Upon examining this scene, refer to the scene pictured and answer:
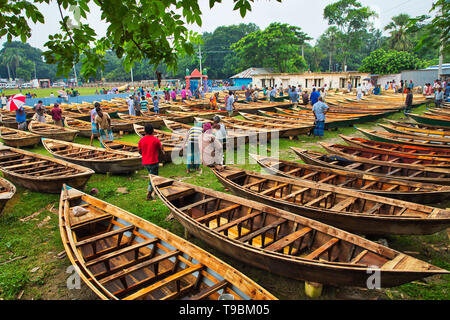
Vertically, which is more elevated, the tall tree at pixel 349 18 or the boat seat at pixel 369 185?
the tall tree at pixel 349 18

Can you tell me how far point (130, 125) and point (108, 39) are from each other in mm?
12156

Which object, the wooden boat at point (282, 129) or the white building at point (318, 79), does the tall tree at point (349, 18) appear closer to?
the white building at point (318, 79)

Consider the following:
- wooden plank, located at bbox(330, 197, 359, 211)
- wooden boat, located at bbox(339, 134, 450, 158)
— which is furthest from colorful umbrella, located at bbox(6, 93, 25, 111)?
wooden plank, located at bbox(330, 197, 359, 211)

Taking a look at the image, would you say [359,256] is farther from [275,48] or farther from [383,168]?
[275,48]

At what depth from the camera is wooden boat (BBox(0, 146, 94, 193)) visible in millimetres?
7234

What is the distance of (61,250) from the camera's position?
5.52 metres

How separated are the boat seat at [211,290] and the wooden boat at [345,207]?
238 centimetres

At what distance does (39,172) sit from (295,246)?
728 cm

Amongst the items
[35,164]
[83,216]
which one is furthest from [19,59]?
[83,216]

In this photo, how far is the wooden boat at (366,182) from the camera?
18.7 ft

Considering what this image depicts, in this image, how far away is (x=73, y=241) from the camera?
14.6ft

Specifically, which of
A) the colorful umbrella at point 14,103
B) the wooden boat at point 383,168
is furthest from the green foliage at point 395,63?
the colorful umbrella at point 14,103

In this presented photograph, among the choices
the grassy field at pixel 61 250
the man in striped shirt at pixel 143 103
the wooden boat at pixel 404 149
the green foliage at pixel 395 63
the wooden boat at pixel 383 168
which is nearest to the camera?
the grassy field at pixel 61 250

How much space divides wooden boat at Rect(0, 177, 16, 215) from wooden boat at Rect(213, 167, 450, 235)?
4514 millimetres
